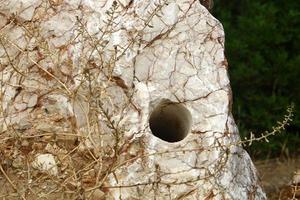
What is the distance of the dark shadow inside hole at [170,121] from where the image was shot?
148 inches

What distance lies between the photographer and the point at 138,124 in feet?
12.0

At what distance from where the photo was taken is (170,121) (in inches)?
152

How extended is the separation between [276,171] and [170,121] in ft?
7.95

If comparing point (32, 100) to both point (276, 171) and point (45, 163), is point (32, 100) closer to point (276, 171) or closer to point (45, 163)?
point (45, 163)

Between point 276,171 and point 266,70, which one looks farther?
point 266,70

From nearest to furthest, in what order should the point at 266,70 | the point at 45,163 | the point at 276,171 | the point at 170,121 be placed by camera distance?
1. the point at 45,163
2. the point at 170,121
3. the point at 276,171
4. the point at 266,70

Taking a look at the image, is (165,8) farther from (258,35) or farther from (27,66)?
(258,35)

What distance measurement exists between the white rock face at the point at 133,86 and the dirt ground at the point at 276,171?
6.22 ft

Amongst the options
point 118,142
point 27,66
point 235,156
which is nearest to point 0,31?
point 27,66

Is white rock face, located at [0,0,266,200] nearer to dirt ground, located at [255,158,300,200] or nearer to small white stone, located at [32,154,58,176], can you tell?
small white stone, located at [32,154,58,176]

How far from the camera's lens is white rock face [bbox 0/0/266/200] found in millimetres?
3631

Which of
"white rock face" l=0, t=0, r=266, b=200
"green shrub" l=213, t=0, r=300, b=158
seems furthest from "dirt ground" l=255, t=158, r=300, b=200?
"white rock face" l=0, t=0, r=266, b=200

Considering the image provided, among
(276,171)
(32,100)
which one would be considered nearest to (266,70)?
(276,171)

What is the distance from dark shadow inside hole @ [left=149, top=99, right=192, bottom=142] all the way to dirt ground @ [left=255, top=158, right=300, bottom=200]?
6.27 ft
